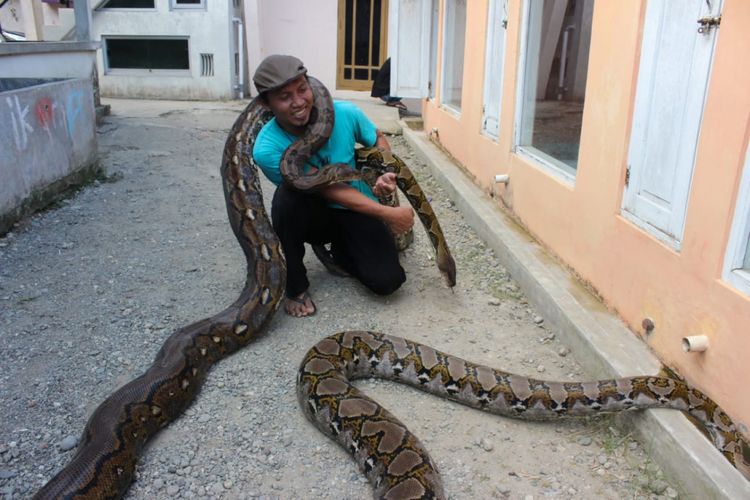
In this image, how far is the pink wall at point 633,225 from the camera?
283 cm

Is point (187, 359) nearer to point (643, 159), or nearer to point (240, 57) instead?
point (643, 159)

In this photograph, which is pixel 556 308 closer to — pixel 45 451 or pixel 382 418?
pixel 382 418

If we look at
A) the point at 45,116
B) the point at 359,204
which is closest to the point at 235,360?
the point at 359,204

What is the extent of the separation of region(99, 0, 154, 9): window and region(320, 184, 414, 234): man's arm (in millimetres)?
12923

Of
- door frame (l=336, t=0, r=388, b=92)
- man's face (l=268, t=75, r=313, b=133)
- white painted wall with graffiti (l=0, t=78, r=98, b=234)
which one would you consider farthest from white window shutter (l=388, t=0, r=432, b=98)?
man's face (l=268, t=75, r=313, b=133)

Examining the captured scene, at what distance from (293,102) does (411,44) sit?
7.13 metres

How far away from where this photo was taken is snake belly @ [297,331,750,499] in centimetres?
280

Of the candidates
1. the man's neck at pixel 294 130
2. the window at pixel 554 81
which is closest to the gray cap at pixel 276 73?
the man's neck at pixel 294 130

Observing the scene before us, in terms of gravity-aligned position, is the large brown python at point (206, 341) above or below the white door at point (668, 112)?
below

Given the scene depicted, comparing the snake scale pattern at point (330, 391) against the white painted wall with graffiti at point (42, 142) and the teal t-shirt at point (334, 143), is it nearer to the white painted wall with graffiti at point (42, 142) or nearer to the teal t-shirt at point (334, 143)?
the teal t-shirt at point (334, 143)

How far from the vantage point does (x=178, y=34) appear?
15.1 meters

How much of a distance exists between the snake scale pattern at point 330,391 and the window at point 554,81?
1903mm

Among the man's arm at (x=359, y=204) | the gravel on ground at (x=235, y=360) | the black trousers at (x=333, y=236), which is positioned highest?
the man's arm at (x=359, y=204)

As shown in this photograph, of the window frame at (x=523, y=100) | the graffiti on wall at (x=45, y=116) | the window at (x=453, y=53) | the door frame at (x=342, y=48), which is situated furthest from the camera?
the door frame at (x=342, y=48)
